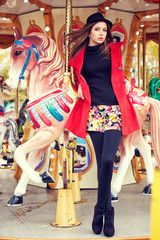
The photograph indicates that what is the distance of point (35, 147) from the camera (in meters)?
3.64

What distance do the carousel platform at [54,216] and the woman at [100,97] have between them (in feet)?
0.73

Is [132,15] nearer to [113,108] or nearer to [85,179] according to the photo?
[85,179]

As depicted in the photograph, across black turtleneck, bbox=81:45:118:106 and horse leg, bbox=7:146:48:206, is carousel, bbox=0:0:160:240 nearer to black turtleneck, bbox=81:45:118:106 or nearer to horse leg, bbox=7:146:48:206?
horse leg, bbox=7:146:48:206

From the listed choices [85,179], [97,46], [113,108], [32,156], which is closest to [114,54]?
[97,46]

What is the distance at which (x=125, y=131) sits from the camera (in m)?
2.96

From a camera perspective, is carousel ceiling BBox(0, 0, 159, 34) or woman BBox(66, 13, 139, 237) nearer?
woman BBox(66, 13, 139, 237)

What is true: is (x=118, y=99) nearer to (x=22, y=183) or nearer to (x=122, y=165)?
(x=122, y=165)

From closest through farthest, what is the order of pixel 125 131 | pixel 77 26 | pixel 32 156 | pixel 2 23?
1. pixel 125 131
2. pixel 32 156
3. pixel 77 26
4. pixel 2 23

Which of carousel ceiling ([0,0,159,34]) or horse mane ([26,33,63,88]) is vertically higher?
carousel ceiling ([0,0,159,34])

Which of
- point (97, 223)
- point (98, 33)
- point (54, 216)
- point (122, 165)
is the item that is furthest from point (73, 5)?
point (97, 223)

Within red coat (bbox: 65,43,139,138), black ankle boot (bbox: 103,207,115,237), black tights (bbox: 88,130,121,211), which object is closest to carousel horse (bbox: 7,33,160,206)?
red coat (bbox: 65,43,139,138)

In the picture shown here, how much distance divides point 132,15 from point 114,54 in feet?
7.31

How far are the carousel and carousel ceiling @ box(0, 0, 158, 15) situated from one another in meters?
0.01

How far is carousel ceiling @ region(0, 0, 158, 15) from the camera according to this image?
14.9ft
